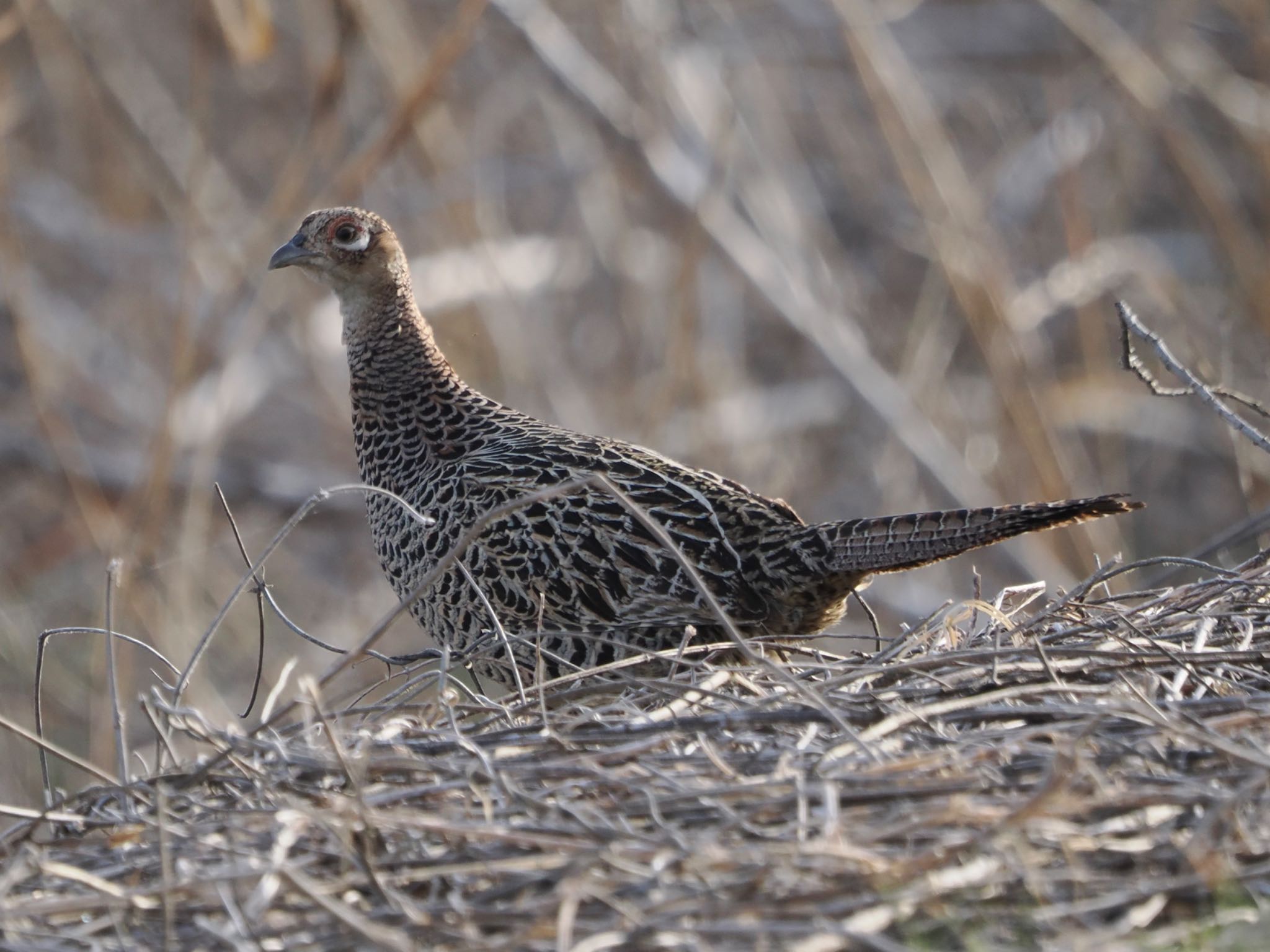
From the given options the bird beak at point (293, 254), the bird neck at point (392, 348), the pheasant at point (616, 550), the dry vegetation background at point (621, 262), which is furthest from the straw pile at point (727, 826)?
the dry vegetation background at point (621, 262)

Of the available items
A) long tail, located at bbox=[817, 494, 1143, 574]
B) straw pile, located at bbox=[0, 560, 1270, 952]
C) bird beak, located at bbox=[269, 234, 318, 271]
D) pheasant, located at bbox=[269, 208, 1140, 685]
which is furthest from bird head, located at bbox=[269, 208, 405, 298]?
straw pile, located at bbox=[0, 560, 1270, 952]

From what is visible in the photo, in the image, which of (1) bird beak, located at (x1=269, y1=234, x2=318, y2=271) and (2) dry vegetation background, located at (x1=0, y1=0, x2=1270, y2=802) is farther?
(2) dry vegetation background, located at (x1=0, y1=0, x2=1270, y2=802)

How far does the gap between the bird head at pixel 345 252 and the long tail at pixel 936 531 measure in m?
2.00

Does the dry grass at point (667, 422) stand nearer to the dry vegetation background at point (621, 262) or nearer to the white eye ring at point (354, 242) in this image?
the dry vegetation background at point (621, 262)

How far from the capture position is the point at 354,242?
5.57 metres

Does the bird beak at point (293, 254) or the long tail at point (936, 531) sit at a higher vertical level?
the bird beak at point (293, 254)

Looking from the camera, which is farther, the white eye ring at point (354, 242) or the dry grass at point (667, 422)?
the white eye ring at point (354, 242)

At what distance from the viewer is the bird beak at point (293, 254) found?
216 inches

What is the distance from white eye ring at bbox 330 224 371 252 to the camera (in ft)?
18.2

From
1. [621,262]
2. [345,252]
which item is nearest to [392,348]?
[345,252]

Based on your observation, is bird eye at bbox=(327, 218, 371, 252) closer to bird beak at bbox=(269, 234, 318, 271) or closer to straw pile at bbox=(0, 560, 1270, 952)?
bird beak at bbox=(269, 234, 318, 271)

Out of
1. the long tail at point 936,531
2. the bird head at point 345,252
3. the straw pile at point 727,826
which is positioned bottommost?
the straw pile at point 727,826

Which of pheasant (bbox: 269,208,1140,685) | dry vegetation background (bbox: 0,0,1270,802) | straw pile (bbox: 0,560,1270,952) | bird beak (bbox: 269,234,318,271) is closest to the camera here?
straw pile (bbox: 0,560,1270,952)

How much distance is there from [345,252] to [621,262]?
4073 mm
